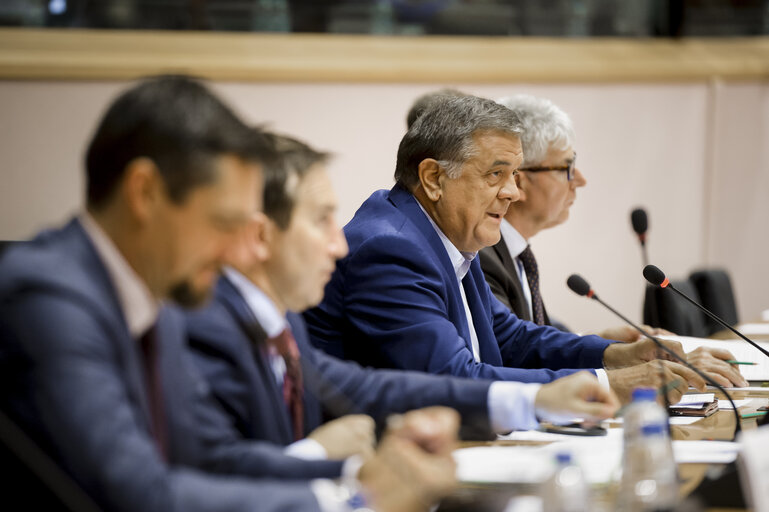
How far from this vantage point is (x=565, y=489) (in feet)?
3.92

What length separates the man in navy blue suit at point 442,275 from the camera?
7.45 ft

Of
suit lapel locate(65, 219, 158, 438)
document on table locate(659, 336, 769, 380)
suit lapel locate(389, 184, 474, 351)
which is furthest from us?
document on table locate(659, 336, 769, 380)

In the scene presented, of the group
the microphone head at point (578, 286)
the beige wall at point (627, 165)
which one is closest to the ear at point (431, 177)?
the microphone head at point (578, 286)

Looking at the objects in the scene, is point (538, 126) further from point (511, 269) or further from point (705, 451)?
point (705, 451)

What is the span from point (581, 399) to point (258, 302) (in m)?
0.61

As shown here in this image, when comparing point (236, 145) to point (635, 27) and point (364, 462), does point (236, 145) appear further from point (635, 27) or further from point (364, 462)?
point (635, 27)

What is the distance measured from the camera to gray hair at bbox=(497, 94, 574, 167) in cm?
323

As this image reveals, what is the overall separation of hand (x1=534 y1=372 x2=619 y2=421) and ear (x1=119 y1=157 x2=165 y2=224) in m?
0.87

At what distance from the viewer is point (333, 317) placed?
94.5 inches

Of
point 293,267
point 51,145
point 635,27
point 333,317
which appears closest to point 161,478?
point 293,267

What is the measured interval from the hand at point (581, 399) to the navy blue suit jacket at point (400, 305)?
1.30ft

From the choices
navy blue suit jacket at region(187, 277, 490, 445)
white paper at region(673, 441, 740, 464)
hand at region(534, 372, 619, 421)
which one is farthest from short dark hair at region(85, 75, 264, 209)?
white paper at region(673, 441, 740, 464)

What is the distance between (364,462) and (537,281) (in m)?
2.10

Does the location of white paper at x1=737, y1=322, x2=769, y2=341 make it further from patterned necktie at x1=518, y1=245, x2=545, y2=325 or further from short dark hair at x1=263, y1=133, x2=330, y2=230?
short dark hair at x1=263, y1=133, x2=330, y2=230
